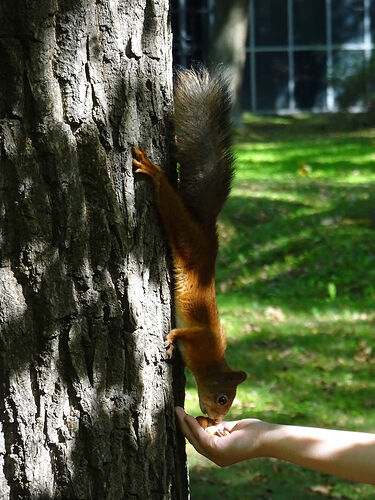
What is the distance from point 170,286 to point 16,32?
2.70ft

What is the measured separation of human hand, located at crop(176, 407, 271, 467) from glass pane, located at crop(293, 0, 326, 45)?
62.9ft

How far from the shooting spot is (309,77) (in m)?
20.9

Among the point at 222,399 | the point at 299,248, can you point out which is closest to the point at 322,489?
the point at 222,399

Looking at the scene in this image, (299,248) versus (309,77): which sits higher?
(309,77)

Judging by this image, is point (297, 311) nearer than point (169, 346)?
No

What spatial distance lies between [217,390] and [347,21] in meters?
18.9

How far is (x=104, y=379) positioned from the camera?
7.21 feet

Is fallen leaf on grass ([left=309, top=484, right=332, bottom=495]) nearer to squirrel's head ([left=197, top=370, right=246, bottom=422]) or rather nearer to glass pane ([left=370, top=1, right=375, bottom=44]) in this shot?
squirrel's head ([left=197, top=370, right=246, bottom=422])

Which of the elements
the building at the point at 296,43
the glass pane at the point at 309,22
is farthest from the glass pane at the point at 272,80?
the glass pane at the point at 309,22

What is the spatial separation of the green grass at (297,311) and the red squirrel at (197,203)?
1792mm

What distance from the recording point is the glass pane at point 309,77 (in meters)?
20.9

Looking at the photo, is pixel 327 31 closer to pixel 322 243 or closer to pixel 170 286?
pixel 322 243

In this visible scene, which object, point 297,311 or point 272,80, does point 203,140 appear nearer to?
point 297,311

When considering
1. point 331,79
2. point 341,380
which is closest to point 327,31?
point 331,79
